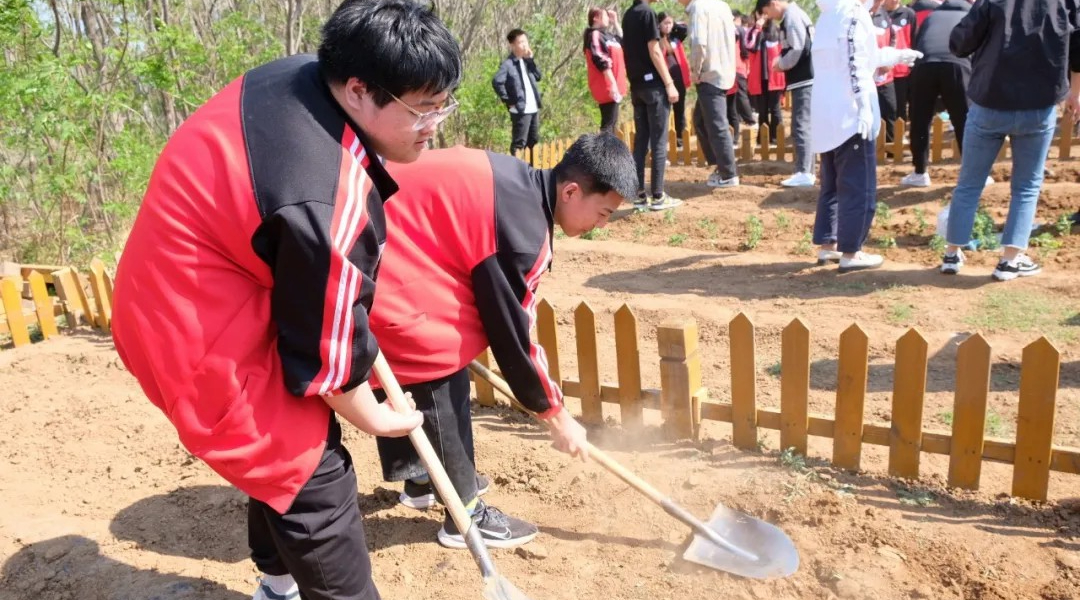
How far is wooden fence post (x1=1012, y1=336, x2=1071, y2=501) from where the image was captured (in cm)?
275

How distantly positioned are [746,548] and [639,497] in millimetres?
504

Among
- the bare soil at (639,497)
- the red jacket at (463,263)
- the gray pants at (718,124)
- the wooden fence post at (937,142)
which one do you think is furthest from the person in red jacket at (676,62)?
the red jacket at (463,263)

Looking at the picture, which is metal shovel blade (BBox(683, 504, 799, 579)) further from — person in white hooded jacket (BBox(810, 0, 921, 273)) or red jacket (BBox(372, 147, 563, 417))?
person in white hooded jacket (BBox(810, 0, 921, 273))

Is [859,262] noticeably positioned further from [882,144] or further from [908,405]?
[882,144]

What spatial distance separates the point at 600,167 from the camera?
239 centimetres

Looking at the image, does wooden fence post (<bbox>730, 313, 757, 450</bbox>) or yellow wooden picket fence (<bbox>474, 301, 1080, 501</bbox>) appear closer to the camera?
yellow wooden picket fence (<bbox>474, 301, 1080, 501</bbox>)

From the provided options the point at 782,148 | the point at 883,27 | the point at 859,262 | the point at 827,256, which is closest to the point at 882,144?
the point at 782,148

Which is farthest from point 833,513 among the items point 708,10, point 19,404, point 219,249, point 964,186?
point 708,10

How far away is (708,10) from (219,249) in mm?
7318

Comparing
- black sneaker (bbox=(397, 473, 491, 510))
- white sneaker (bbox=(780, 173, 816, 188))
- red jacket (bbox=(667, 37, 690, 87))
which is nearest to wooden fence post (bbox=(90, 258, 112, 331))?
black sneaker (bbox=(397, 473, 491, 510))

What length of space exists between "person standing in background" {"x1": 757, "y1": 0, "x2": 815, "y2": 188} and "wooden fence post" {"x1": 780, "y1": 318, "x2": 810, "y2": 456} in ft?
17.6

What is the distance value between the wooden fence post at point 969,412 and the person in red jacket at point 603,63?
21.0ft

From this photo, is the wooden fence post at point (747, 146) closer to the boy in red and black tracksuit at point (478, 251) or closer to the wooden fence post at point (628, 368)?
the wooden fence post at point (628, 368)

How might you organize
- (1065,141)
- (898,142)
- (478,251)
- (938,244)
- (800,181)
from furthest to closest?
(898,142) → (800,181) → (1065,141) → (938,244) → (478,251)
